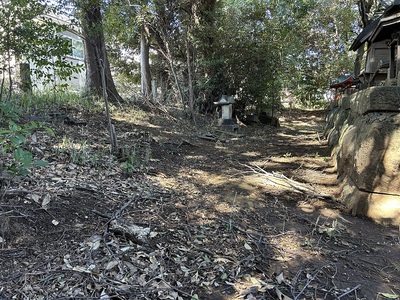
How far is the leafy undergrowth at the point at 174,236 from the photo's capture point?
1.91m

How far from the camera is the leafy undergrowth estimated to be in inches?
75.1

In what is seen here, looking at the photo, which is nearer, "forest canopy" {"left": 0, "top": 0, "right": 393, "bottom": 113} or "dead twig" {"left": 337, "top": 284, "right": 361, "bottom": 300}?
"dead twig" {"left": 337, "top": 284, "right": 361, "bottom": 300}

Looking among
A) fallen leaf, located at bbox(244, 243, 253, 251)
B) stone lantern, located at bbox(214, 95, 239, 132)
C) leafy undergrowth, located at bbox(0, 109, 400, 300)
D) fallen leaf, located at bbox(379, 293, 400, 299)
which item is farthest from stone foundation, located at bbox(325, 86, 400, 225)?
stone lantern, located at bbox(214, 95, 239, 132)

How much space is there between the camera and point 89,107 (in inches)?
274

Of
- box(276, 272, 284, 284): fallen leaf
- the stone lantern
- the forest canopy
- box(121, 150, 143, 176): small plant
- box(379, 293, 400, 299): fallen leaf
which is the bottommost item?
box(379, 293, 400, 299): fallen leaf

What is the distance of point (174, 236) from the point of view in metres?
2.50

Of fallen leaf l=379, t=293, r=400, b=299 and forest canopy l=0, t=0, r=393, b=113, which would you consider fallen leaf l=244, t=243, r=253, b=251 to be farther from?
forest canopy l=0, t=0, r=393, b=113

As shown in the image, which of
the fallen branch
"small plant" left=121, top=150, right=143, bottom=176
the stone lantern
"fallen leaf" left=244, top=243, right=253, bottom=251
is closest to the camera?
"fallen leaf" left=244, top=243, right=253, bottom=251

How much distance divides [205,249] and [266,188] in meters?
1.87

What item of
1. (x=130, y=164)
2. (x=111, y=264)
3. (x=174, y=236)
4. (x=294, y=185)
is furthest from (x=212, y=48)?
(x=111, y=264)

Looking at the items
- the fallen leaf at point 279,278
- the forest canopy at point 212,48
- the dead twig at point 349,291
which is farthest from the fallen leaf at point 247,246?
the forest canopy at point 212,48

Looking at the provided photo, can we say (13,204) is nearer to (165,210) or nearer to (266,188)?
(165,210)

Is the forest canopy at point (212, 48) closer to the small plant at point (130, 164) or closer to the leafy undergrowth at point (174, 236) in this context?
the small plant at point (130, 164)

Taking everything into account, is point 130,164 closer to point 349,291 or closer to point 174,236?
point 174,236
